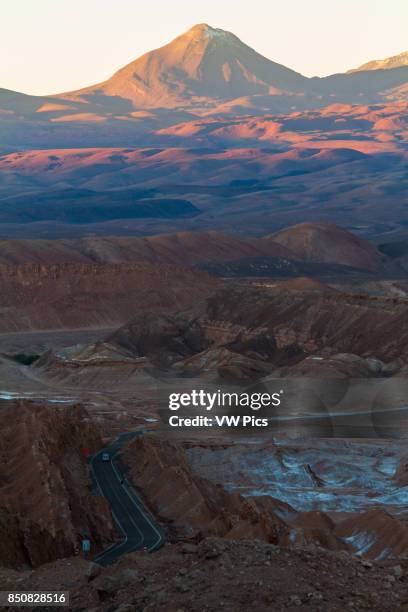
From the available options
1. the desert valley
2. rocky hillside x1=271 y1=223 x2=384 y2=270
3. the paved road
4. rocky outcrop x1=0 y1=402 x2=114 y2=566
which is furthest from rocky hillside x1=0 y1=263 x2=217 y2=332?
the paved road

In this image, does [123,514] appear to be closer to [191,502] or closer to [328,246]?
[191,502]

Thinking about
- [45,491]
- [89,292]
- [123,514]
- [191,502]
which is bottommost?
[89,292]

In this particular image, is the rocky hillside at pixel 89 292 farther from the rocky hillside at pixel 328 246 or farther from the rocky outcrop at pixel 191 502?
the rocky outcrop at pixel 191 502

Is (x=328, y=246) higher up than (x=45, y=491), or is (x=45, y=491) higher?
(x=45, y=491)

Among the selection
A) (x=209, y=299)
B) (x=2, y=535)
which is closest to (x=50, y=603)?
(x=2, y=535)

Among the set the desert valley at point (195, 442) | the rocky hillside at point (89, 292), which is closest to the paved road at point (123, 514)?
the desert valley at point (195, 442)

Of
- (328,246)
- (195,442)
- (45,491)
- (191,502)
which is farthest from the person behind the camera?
(328,246)

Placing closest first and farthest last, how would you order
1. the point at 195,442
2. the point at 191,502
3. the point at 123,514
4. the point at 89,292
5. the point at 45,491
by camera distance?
the point at 45,491
the point at 123,514
the point at 191,502
the point at 195,442
the point at 89,292

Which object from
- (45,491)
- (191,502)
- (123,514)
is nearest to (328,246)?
(191,502)
